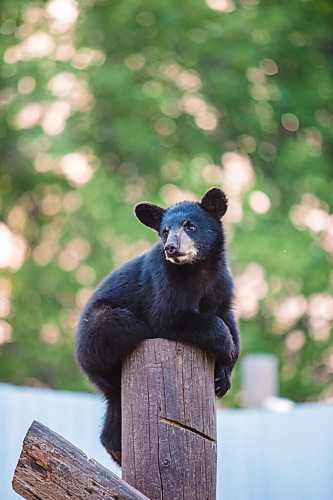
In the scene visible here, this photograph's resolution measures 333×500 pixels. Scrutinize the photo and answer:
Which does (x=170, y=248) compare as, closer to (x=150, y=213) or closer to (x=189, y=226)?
(x=189, y=226)

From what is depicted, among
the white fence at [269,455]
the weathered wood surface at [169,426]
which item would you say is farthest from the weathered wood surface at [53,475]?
the white fence at [269,455]

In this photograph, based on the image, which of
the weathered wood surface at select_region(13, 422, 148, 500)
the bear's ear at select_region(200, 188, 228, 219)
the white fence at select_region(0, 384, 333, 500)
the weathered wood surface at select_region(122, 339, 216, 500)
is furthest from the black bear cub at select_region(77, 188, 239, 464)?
the white fence at select_region(0, 384, 333, 500)

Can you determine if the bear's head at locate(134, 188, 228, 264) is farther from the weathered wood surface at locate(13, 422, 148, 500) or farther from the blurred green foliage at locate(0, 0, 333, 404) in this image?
the blurred green foliage at locate(0, 0, 333, 404)

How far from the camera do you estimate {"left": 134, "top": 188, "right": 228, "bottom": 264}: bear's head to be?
495cm

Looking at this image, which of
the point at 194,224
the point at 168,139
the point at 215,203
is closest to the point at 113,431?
the point at 194,224

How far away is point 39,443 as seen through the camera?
12.9 ft

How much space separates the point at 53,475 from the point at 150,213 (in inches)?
73.3

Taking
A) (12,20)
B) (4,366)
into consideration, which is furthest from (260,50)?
(4,366)

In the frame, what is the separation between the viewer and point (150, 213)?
5355 mm

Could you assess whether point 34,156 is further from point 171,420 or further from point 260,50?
point 171,420

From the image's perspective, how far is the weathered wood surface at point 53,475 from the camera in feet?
12.9

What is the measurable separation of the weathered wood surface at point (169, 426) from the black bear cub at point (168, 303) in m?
0.19

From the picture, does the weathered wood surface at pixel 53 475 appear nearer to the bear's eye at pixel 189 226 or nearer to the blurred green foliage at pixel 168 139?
the bear's eye at pixel 189 226

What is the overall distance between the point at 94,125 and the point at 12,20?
202 cm
